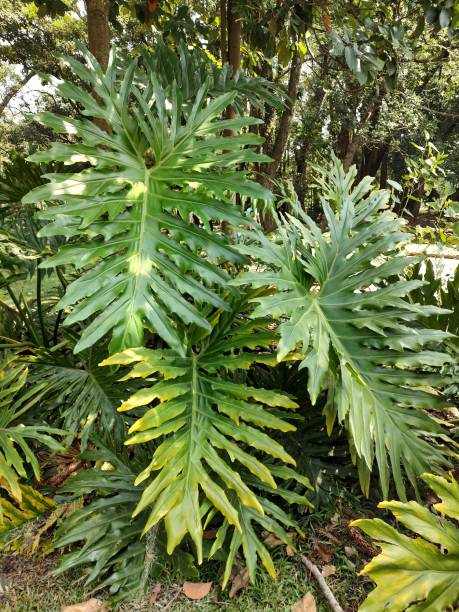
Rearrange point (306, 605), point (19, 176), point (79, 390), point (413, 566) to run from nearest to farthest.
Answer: point (413, 566), point (306, 605), point (79, 390), point (19, 176)

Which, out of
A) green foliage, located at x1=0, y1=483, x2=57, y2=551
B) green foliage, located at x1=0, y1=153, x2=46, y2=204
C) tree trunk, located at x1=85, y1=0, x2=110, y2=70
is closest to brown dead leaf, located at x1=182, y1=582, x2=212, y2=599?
green foliage, located at x1=0, y1=483, x2=57, y2=551

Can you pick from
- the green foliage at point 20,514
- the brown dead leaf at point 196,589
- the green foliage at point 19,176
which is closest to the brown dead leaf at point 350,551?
the brown dead leaf at point 196,589

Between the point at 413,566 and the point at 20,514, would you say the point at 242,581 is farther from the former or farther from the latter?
the point at 20,514

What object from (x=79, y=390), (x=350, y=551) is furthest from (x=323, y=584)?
(x=79, y=390)

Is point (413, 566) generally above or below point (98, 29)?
below

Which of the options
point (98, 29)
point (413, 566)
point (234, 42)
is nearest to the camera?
point (413, 566)

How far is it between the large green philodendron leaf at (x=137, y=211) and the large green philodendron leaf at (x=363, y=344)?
185 mm

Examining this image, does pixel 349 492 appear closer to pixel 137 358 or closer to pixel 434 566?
pixel 434 566

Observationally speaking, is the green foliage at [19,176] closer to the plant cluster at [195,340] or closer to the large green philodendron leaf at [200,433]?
the plant cluster at [195,340]

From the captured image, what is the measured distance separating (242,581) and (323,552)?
0.29 metres

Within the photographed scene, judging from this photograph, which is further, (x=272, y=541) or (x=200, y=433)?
(x=272, y=541)

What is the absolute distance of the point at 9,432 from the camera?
1467mm

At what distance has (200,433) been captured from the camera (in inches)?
50.6

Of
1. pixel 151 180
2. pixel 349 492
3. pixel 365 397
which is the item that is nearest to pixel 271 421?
pixel 365 397
